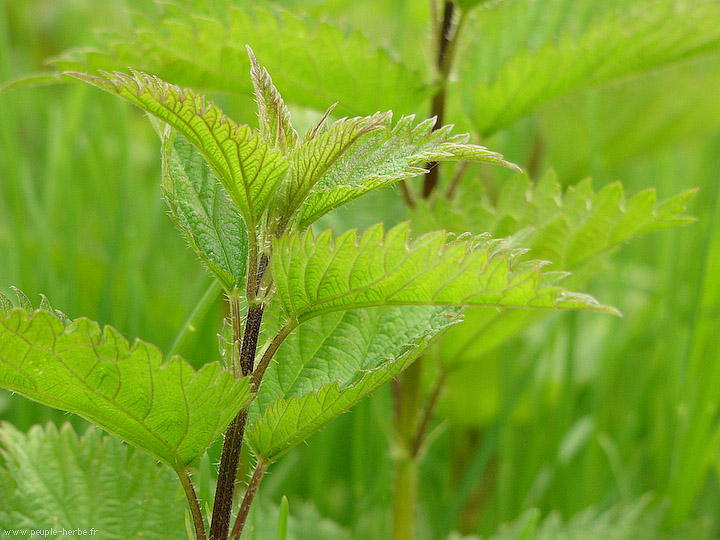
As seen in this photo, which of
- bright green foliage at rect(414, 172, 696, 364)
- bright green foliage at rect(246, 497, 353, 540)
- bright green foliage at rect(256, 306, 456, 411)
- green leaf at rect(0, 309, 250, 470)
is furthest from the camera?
bright green foliage at rect(246, 497, 353, 540)

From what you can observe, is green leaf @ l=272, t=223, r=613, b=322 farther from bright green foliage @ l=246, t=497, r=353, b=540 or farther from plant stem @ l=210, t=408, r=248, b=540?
Result: bright green foliage @ l=246, t=497, r=353, b=540

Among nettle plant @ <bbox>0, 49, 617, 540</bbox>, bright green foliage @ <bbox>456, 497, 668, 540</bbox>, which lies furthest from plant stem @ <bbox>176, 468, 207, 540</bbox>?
bright green foliage @ <bbox>456, 497, 668, 540</bbox>

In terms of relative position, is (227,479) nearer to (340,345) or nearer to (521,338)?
(340,345)

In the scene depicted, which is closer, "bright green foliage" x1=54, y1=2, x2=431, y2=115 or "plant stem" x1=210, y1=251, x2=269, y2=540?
"plant stem" x1=210, y1=251, x2=269, y2=540

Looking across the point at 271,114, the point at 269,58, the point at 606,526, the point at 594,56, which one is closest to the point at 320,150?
the point at 271,114

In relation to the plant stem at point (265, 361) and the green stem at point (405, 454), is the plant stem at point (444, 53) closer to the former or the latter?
the green stem at point (405, 454)

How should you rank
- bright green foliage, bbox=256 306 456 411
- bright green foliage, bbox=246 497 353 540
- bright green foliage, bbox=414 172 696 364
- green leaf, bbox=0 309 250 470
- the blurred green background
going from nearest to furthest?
green leaf, bbox=0 309 250 470 → bright green foliage, bbox=256 306 456 411 → bright green foliage, bbox=414 172 696 364 → bright green foliage, bbox=246 497 353 540 → the blurred green background
